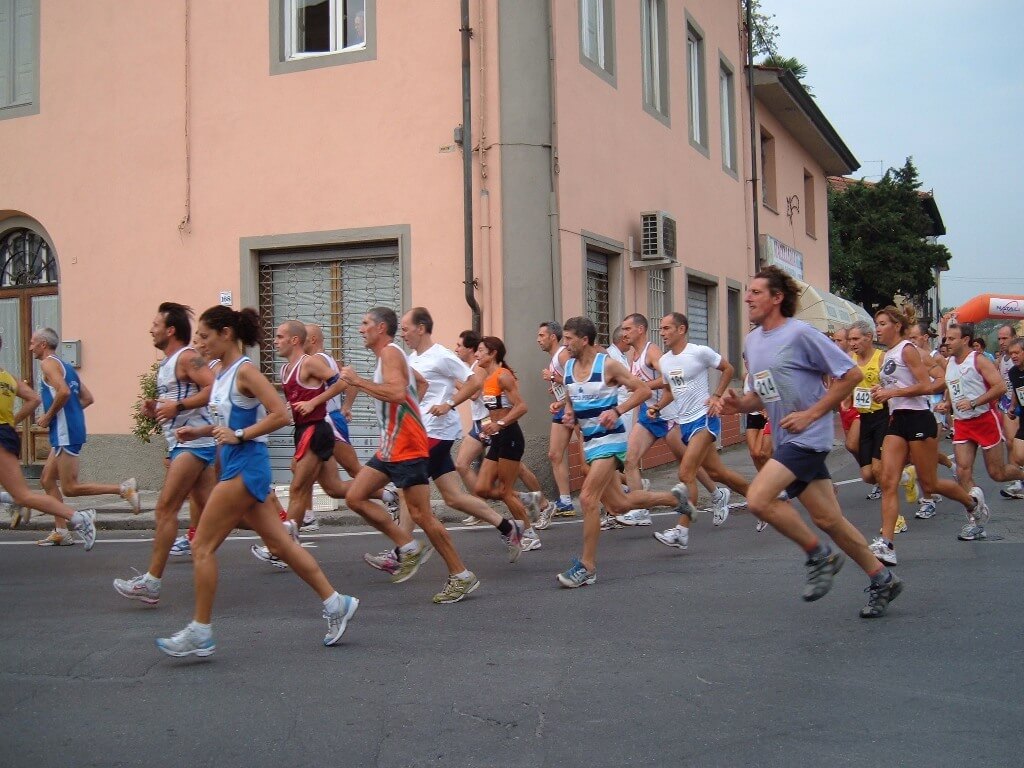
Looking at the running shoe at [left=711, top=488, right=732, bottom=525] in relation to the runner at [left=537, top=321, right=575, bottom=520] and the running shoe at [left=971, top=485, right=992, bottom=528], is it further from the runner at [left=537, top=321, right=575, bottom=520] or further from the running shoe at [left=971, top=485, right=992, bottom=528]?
the running shoe at [left=971, top=485, right=992, bottom=528]

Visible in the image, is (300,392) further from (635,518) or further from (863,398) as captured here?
(863,398)

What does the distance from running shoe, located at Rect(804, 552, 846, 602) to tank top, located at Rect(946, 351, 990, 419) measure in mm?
4757

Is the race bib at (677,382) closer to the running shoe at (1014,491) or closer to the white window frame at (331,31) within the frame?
the running shoe at (1014,491)

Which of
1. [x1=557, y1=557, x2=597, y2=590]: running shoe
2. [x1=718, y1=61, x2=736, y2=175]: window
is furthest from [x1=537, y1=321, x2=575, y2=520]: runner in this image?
[x1=718, y1=61, x2=736, y2=175]: window

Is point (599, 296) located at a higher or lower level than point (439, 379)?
higher

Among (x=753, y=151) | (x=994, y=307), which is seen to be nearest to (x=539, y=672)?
(x=753, y=151)

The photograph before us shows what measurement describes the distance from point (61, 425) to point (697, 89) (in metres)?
13.7

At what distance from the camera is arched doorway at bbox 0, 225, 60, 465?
1574 cm

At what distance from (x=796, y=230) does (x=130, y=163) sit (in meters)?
17.9

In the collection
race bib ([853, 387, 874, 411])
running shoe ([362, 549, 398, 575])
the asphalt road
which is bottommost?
the asphalt road

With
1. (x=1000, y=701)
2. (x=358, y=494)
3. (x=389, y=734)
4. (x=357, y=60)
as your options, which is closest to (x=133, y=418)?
(x=357, y=60)

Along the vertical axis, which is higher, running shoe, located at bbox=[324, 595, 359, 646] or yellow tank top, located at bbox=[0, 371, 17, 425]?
yellow tank top, located at bbox=[0, 371, 17, 425]

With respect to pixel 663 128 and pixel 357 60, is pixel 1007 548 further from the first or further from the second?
pixel 663 128

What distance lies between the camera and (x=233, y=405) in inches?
231
